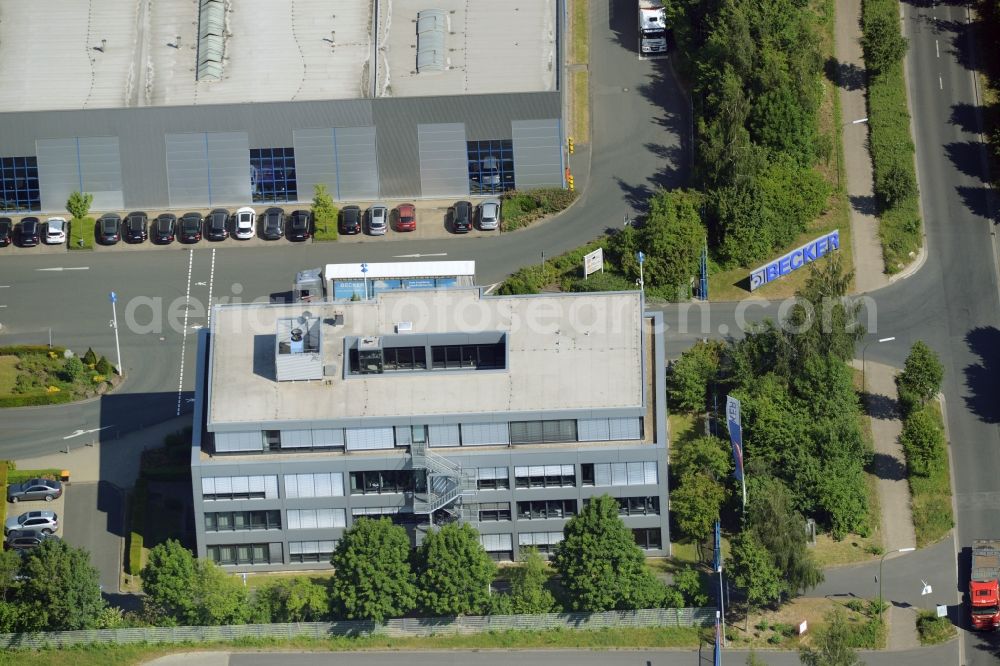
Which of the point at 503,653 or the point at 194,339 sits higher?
the point at 194,339

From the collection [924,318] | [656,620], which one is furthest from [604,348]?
[924,318]

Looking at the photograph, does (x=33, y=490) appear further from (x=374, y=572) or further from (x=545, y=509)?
(x=545, y=509)

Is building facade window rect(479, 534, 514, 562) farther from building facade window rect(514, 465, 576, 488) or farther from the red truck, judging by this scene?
the red truck

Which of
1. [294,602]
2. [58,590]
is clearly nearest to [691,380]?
[294,602]

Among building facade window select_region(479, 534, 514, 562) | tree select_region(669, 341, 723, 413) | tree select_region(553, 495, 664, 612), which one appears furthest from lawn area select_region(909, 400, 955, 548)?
building facade window select_region(479, 534, 514, 562)

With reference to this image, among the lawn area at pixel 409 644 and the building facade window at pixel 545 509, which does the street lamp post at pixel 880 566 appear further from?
the building facade window at pixel 545 509

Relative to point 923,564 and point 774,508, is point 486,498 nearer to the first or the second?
point 774,508

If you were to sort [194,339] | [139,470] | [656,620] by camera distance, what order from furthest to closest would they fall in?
[194,339] < [139,470] < [656,620]
